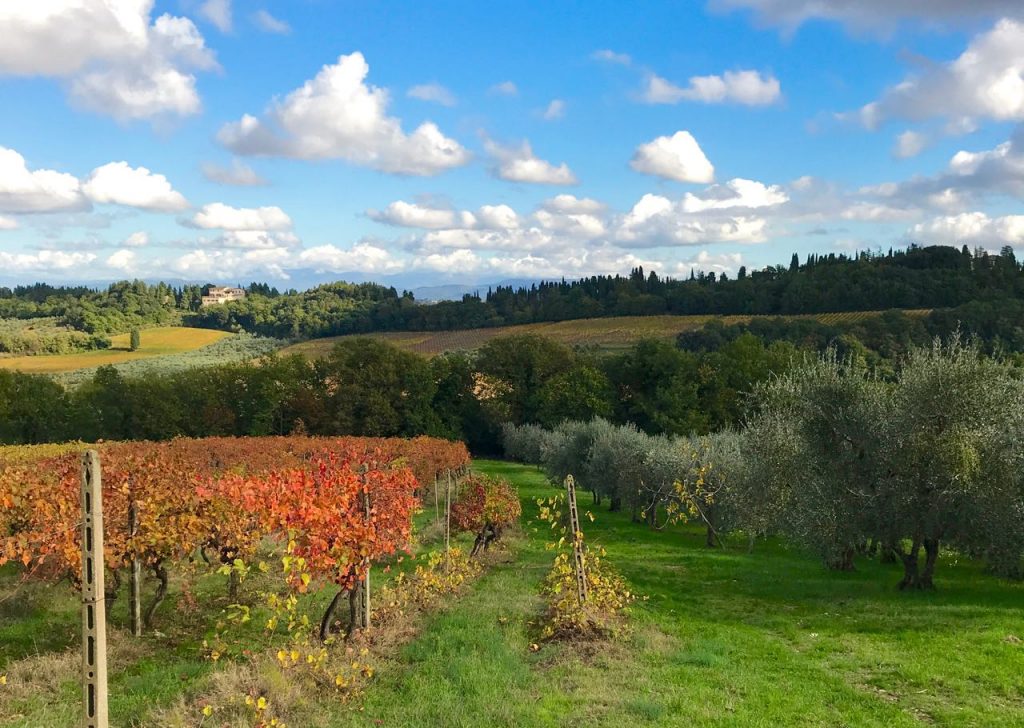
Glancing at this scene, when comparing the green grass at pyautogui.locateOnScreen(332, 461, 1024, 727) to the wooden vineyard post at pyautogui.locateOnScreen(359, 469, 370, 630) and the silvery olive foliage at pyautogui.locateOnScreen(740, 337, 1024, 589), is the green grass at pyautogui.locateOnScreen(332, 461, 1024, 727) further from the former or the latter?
the silvery olive foliage at pyautogui.locateOnScreen(740, 337, 1024, 589)

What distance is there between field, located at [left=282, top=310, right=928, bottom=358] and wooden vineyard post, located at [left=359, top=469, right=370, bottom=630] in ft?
288

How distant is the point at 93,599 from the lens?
564 cm

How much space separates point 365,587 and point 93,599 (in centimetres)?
598

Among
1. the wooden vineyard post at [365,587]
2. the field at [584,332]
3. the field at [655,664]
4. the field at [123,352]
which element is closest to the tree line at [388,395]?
the field at [584,332]

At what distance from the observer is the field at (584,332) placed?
10444cm

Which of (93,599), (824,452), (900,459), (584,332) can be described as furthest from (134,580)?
(584,332)

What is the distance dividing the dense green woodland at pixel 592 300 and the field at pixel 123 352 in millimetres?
10897

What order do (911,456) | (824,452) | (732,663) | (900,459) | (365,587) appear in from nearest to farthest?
(732,663)
(365,587)
(911,456)
(900,459)
(824,452)

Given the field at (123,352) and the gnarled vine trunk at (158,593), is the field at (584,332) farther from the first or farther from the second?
the gnarled vine trunk at (158,593)

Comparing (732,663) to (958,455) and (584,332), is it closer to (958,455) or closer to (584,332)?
(958,455)

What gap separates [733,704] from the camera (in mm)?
8961

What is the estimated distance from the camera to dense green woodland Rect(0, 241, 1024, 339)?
108 meters

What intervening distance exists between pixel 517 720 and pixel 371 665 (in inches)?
115

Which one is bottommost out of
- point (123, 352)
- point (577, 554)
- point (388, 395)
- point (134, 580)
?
point (388, 395)
